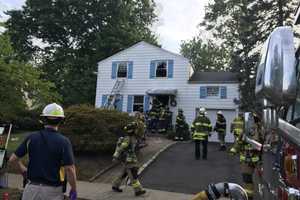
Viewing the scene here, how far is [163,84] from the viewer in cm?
2597

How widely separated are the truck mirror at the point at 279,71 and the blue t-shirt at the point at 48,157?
122 inches

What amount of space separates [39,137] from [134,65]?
2250 centimetres

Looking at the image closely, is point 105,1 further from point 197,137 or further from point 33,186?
point 33,186

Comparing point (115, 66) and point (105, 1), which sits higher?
point (105, 1)

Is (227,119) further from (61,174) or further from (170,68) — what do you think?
(61,174)

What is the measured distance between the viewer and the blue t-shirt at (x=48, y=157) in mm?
4684

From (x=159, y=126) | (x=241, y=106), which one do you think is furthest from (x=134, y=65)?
(x=241, y=106)

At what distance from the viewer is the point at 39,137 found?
15.7 ft

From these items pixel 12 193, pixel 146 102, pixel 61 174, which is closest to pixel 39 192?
pixel 61 174

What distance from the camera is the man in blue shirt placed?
4676 millimetres

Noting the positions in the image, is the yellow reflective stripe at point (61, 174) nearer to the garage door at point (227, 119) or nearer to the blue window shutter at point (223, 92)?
the garage door at point (227, 119)

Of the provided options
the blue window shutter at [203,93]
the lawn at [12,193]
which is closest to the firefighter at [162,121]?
the blue window shutter at [203,93]

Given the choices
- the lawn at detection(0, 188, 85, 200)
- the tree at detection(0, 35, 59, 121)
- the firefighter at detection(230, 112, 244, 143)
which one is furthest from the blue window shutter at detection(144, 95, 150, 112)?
the lawn at detection(0, 188, 85, 200)

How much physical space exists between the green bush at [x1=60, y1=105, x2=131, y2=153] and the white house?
33.5 feet
